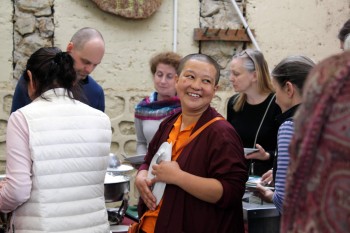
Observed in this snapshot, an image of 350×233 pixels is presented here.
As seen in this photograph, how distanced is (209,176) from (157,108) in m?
1.25

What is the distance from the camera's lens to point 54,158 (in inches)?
82.1

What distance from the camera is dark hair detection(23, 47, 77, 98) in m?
2.21

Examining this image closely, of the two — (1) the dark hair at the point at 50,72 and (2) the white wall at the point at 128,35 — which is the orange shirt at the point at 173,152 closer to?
(1) the dark hair at the point at 50,72

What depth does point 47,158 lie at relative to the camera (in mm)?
2072

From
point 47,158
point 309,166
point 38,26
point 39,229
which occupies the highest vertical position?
point 38,26

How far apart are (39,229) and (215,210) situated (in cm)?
72

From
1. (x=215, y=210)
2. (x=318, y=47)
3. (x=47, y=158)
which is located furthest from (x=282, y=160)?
(x=318, y=47)

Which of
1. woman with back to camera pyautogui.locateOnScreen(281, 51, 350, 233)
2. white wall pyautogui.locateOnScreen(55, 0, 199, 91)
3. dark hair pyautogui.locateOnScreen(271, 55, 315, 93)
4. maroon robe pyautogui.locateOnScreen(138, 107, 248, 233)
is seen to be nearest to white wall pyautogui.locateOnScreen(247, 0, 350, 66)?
white wall pyautogui.locateOnScreen(55, 0, 199, 91)

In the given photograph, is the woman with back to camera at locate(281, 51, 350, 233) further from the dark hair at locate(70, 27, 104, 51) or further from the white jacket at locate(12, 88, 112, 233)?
the dark hair at locate(70, 27, 104, 51)

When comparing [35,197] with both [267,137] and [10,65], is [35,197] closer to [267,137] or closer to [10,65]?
[267,137]

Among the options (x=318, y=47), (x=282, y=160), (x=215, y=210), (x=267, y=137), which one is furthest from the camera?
(x=318, y=47)

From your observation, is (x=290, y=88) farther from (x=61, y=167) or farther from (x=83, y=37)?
(x=83, y=37)

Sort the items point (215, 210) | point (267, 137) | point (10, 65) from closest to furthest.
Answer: point (215, 210), point (267, 137), point (10, 65)

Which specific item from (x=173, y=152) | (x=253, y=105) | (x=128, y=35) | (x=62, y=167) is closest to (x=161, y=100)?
(x=253, y=105)
